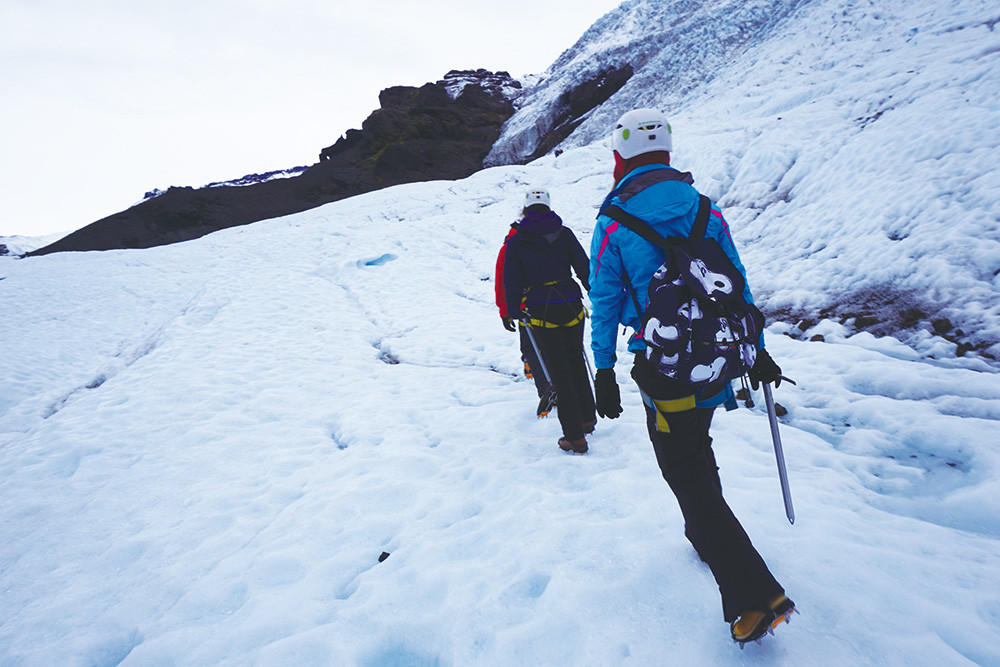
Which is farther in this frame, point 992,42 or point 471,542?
point 992,42

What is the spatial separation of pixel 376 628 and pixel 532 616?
3.15 ft

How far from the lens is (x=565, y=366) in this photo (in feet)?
14.0

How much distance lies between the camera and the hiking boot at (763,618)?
1.93 metres

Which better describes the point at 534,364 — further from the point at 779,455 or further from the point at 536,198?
the point at 779,455

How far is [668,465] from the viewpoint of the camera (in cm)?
230

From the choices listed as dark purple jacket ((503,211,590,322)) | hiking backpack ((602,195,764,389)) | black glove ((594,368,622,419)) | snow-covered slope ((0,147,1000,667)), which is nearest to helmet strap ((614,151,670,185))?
hiking backpack ((602,195,764,389))

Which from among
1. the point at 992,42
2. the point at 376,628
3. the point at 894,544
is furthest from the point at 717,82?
the point at 376,628

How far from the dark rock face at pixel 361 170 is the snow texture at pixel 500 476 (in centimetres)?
3221

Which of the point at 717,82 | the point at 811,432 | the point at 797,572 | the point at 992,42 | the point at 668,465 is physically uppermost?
the point at 717,82

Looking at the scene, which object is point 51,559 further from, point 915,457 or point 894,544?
point 915,457

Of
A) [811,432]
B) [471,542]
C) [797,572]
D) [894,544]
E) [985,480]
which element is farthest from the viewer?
[811,432]

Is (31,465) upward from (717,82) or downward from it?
downward

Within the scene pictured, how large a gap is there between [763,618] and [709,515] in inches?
18.0

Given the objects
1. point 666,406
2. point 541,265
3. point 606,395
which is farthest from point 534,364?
point 666,406
